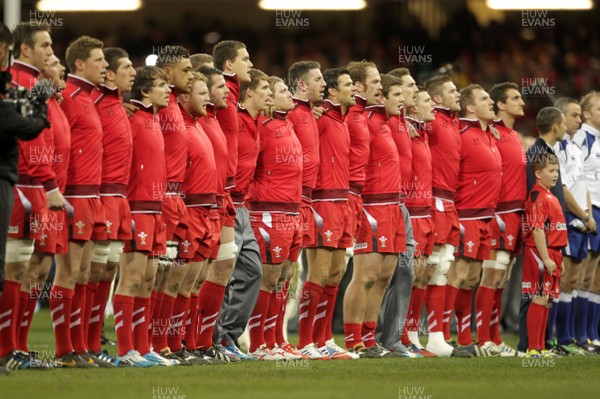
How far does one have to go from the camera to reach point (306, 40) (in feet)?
94.5

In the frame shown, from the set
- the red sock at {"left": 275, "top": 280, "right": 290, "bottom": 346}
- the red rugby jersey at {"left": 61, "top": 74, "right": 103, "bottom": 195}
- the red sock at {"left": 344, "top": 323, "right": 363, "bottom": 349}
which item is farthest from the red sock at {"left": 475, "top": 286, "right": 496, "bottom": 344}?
the red rugby jersey at {"left": 61, "top": 74, "right": 103, "bottom": 195}

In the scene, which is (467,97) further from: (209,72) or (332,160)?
(209,72)

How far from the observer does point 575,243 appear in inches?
535

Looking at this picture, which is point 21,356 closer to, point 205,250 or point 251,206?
point 205,250

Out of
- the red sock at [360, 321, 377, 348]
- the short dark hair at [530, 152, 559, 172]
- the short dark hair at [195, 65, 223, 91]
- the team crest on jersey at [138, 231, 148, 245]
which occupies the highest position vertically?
the short dark hair at [195, 65, 223, 91]

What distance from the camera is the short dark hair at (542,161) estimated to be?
42.3 ft

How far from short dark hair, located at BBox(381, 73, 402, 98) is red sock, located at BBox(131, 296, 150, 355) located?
3671 mm

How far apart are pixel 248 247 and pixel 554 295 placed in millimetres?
3278

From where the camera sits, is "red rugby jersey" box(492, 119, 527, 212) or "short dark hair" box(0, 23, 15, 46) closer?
"short dark hair" box(0, 23, 15, 46)

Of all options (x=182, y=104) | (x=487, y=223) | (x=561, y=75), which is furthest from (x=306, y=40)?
(x=182, y=104)

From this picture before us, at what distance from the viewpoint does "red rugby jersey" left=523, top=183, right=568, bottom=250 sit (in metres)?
12.8

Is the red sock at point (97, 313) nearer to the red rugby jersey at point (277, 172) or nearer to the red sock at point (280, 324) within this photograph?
the red rugby jersey at point (277, 172)

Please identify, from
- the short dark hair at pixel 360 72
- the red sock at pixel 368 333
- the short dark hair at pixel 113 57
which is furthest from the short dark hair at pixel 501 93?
the short dark hair at pixel 113 57

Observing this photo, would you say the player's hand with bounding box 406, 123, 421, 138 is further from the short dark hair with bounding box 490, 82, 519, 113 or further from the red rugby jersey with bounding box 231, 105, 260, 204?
the red rugby jersey with bounding box 231, 105, 260, 204
